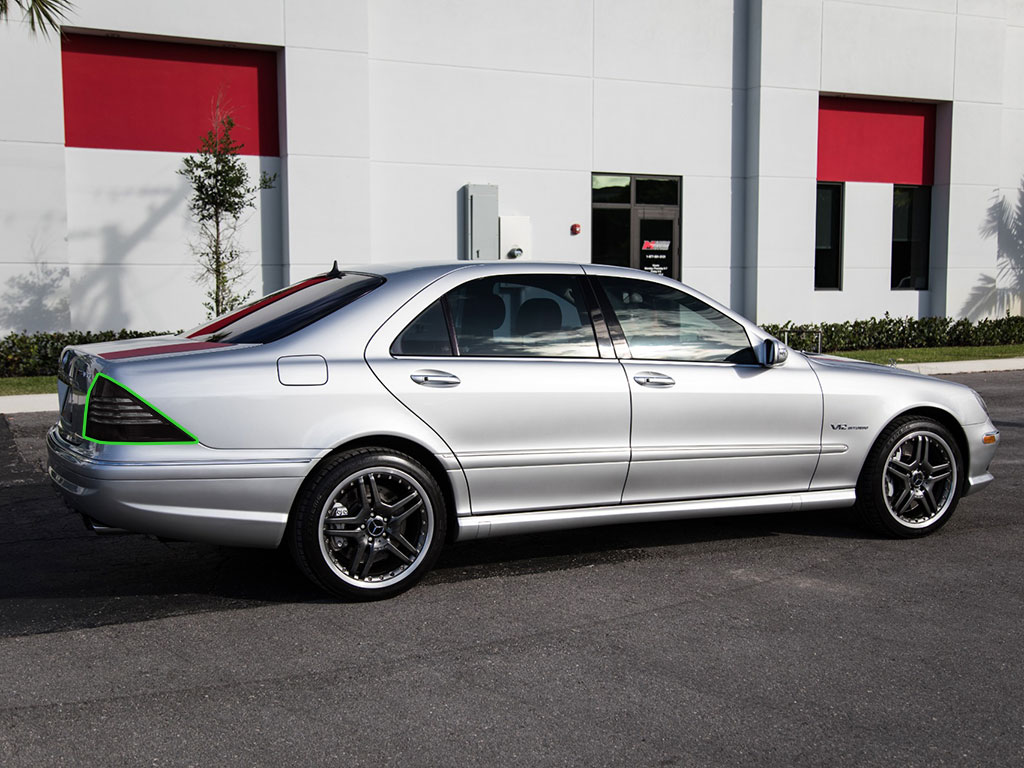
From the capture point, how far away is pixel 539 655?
14.6ft

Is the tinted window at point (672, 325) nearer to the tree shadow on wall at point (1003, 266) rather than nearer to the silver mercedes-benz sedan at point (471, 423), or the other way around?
the silver mercedes-benz sedan at point (471, 423)

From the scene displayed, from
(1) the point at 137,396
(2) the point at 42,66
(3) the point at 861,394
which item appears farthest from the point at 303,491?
(2) the point at 42,66

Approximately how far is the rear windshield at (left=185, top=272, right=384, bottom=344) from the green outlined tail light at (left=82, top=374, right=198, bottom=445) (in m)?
0.66

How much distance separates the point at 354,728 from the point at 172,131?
14771mm

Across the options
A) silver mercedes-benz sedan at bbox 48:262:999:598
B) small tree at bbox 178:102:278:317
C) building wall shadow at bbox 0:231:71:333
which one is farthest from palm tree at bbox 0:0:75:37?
silver mercedes-benz sedan at bbox 48:262:999:598

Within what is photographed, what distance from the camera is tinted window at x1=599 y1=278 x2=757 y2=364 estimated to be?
589cm

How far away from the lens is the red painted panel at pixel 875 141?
21.4 m

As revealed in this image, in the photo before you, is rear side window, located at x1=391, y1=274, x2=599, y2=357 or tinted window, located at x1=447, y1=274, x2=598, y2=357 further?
tinted window, located at x1=447, y1=274, x2=598, y2=357

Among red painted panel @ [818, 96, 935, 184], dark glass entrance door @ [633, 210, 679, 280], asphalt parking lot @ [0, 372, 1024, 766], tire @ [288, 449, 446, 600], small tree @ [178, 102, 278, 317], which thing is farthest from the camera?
red painted panel @ [818, 96, 935, 184]

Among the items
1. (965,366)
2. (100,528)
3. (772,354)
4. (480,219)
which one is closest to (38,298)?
(480,219)

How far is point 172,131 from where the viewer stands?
1683 cm

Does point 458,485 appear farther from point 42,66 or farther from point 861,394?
point 42,66

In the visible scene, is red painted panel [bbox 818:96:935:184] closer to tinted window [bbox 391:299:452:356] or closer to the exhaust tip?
tinted window [bbox 391:299:452:356]

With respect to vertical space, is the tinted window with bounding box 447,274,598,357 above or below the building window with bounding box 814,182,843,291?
below
